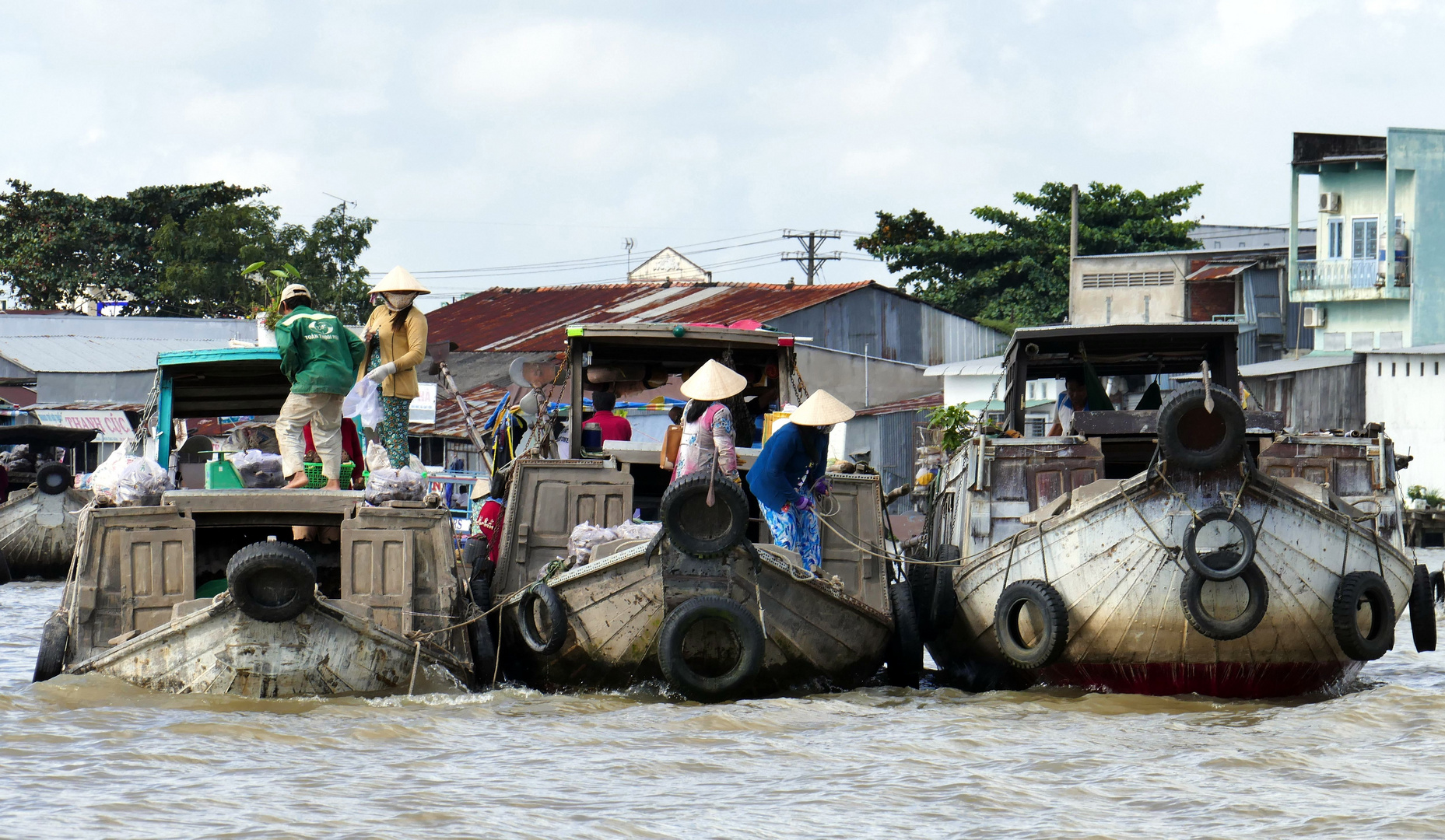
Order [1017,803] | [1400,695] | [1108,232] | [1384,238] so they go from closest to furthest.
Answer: [1017,803]
[1400,695]
[1384,238]
[1108,232]

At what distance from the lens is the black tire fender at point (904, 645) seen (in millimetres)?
10844

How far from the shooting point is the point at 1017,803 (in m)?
7.41

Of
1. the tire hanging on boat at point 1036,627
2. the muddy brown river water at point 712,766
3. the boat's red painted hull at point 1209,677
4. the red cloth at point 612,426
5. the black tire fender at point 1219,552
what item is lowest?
the muddy brown river water at point 712,766

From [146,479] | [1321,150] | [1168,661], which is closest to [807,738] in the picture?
[1168,661]

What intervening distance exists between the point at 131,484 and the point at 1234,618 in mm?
6086

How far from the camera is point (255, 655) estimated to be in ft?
28.3

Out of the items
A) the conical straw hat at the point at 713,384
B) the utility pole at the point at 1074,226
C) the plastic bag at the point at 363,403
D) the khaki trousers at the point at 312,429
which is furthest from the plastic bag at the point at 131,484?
the utility pole at the point at 1074,226

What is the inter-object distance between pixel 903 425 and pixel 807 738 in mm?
19254

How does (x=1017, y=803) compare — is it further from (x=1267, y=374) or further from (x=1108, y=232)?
(x=1108, y=232)

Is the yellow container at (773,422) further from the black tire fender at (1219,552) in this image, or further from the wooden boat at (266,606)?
the black tire fender at (1219,552)

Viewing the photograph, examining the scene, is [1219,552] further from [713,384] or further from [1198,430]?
[713,384]

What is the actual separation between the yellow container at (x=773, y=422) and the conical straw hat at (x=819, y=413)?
0.14 meters

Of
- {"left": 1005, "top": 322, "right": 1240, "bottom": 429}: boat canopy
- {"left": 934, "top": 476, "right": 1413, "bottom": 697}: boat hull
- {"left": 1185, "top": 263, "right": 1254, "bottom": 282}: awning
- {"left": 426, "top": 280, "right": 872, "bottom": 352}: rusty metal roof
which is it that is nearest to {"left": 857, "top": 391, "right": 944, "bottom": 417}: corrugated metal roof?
{"left": 426, "top": 280, "right": 872, "bottom": 352}: rusty metal roof

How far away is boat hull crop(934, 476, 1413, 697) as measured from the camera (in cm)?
930
